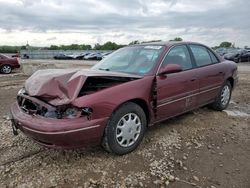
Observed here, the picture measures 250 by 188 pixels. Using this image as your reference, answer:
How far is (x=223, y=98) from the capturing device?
6.14m

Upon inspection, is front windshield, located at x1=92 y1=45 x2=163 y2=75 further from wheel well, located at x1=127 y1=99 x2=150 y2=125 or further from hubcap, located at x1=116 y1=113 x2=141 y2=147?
hubcap, located at x1=116 y1=113 x2=141 y2=147

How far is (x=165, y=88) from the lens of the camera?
172 inches

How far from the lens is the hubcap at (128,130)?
3822 millimetres

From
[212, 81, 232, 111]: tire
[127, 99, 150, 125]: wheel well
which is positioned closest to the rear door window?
[212, 81, 232, 111]: tire

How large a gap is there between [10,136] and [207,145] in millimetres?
3112

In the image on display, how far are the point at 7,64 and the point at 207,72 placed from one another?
14413 millimetres

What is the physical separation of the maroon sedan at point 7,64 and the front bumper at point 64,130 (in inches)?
574

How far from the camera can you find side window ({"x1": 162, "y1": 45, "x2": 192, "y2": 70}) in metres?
4.65

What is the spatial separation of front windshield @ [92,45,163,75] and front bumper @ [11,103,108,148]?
1.27m

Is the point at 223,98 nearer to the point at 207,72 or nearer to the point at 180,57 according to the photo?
the point at 207,72

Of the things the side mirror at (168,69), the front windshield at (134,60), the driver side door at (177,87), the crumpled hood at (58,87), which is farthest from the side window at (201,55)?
the crumpled hood at (58,87)

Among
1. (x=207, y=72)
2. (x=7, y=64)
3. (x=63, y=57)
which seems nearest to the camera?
(x=207, y=72)

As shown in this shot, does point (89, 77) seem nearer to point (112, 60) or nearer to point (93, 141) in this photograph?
point (93, 141)

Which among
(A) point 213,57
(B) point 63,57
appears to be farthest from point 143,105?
(B) point 63,57
